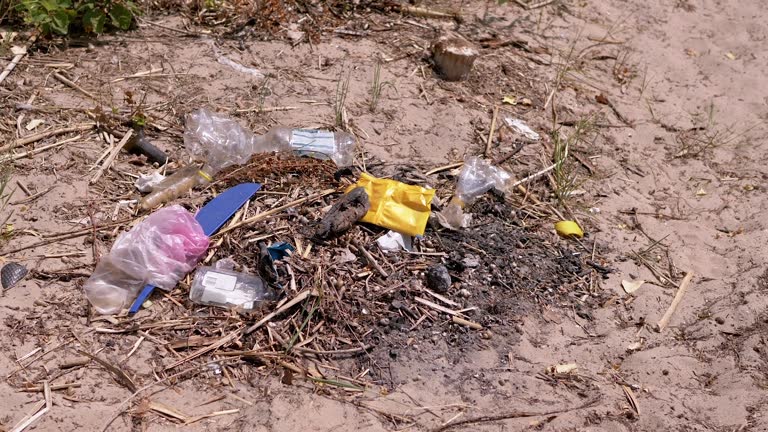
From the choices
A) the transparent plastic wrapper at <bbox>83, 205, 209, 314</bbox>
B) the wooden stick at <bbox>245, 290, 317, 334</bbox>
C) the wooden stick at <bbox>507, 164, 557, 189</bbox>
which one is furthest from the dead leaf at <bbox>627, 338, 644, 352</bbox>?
the transparent plastic wrapper at <bbox>83, 205, 209, 314</bbox>

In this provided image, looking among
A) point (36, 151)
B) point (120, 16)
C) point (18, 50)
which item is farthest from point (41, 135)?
point (120, 16)

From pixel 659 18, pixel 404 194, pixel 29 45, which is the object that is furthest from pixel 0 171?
pixel 659 18

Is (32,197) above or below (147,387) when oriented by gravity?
above

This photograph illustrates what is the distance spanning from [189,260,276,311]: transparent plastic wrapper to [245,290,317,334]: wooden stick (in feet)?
0.33

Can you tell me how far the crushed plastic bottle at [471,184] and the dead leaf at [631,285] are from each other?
2.61ft

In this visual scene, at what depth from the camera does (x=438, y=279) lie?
332cm

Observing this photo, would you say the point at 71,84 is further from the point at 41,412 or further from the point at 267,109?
the point at 41,412

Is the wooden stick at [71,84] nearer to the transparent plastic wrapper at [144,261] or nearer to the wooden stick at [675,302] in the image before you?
→ the transparent plastic wrapper at [144,261]

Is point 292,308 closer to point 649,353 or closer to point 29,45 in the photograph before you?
point 649,353

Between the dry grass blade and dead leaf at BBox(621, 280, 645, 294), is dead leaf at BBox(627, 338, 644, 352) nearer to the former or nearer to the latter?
dead leaf at BBox(621, 280, 645, 294)

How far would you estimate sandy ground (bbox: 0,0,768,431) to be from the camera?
293cm

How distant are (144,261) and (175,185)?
23.2 inches

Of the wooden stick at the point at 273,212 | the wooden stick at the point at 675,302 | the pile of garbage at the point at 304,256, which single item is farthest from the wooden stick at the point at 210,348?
the wooden stick at the point at 675,302

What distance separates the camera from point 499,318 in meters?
3.32
